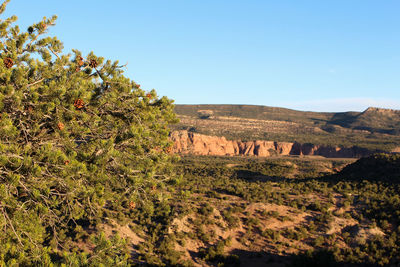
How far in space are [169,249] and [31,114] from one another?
11.8 meters

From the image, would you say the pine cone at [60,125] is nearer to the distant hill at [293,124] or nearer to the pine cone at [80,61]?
the pine cone at [80,61]

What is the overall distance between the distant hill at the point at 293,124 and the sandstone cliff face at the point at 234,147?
3.70 m

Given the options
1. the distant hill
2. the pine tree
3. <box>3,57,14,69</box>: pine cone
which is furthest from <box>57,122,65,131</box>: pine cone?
the distant hill

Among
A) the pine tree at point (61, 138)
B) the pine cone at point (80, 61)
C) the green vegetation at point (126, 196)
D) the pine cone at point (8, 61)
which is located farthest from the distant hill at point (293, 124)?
the pine cone at point (8, 61)

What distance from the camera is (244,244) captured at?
16.7 metres

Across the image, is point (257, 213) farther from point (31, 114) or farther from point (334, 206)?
point (31, 114)

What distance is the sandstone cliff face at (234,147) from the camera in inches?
3113

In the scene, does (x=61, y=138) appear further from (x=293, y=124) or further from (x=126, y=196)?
(x=293, y=124)

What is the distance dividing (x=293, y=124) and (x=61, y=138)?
11136cm

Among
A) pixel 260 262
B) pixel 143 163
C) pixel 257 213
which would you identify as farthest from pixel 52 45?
pixel 257 213

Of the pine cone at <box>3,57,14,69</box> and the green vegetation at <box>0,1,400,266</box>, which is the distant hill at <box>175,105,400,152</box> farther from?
the pine cone at <box>3,57,14,69</box>

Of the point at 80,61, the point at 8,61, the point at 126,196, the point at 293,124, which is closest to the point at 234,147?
the point at 293,124

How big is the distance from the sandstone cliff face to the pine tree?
69686 millimetres

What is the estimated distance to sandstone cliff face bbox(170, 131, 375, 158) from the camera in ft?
259
